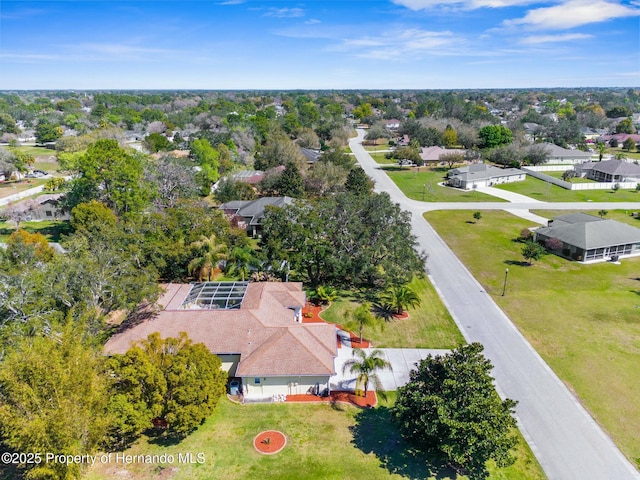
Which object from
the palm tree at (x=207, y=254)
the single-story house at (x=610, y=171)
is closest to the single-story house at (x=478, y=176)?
the single-story house at (x=610, y=171)

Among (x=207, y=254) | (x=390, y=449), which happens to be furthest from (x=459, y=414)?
(x=207, y=254)

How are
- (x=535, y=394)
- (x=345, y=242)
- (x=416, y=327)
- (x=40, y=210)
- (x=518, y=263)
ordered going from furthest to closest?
(x=40, y=210) → (x=518, y=263) → (x=345, y=242) → (x=416, y=327) → (x=535, y=394)

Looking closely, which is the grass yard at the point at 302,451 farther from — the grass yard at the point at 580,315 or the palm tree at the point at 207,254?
the palm tree at the point at 207,254

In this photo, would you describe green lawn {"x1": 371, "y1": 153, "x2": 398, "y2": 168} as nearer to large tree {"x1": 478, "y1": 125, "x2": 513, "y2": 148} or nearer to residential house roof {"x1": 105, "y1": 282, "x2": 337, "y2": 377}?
large tree {"x1": 478, "y1": 125, "x2": 513, "y2": 148}

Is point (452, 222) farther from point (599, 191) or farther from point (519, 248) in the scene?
point (599, 191)

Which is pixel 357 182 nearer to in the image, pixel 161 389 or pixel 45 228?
pixel 45 228

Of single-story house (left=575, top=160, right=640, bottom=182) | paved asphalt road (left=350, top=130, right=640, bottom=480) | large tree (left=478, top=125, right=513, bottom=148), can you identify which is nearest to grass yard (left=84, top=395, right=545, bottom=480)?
paved asphalt road (left=350, top=130, right=640, bottom=480)

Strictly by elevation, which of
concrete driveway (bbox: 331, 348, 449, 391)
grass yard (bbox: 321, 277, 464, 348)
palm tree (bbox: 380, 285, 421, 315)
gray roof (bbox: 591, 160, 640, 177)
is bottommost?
concrete driveway (bbox: 331, 348, 449, 391)
